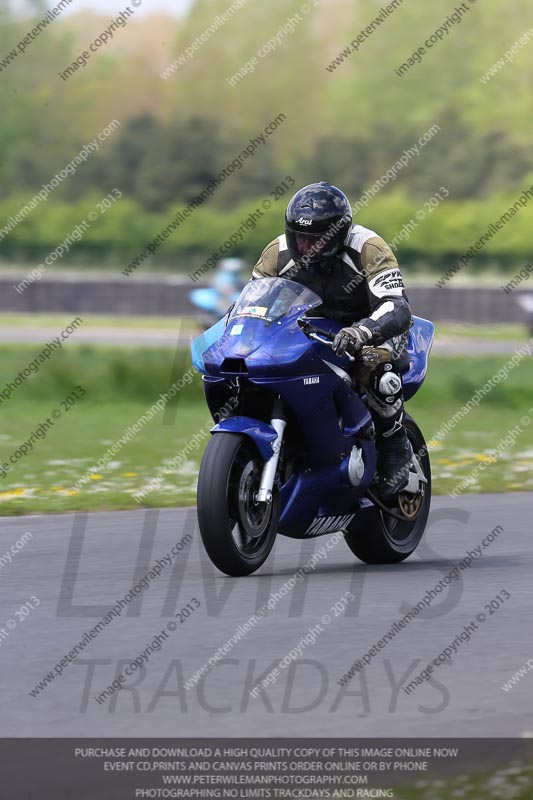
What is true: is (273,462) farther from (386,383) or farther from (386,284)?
(386,284)

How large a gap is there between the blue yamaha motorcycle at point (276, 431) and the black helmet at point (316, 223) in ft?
0.69

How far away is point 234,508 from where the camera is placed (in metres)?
7.68

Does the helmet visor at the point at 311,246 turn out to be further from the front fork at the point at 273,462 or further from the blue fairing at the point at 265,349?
the front fork at the point at 273,462

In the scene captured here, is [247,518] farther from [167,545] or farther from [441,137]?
[441,137]

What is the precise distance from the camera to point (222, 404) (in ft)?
26.5

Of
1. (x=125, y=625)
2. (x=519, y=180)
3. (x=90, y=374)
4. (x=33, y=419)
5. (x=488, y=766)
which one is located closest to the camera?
(x=488, y=766)

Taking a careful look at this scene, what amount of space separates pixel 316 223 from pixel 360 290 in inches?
19.1

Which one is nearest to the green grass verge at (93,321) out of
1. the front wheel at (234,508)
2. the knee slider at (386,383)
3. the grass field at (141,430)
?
the grass field at (141,430)

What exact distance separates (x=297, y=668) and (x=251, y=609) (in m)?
1.21

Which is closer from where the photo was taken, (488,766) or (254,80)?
(488,766)

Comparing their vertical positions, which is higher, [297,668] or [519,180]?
[297,668]

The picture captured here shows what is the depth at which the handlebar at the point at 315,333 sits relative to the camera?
7.91 m

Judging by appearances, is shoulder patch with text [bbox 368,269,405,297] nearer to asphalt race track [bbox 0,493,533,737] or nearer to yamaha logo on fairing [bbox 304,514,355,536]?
yamaha logo on fairing [bbox 304,514,355,536]

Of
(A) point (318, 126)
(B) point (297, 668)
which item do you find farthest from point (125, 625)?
(A) point (318, 126)
